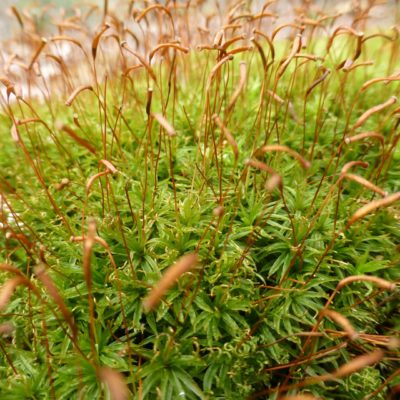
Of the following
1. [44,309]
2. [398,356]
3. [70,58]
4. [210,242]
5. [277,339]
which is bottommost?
[398,356]

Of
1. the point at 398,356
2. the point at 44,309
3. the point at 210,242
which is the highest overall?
the point at 210,242

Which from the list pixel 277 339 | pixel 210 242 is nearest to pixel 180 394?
pixel 277 339

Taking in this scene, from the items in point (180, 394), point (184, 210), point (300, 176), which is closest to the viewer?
point (180, 394)

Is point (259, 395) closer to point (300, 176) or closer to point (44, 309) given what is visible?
point (44, 309)

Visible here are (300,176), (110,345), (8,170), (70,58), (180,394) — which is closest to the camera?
(180,394)

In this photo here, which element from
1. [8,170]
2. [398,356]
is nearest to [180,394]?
[398,356]

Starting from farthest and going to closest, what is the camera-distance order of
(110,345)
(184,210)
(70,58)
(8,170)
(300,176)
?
(70,58), (8,170), (300,176), (184,210), (110,345)

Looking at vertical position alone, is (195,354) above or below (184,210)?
below

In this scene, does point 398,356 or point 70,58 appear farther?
point 70,58

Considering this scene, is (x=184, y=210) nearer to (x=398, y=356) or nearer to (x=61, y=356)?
(x=61, y=356)
